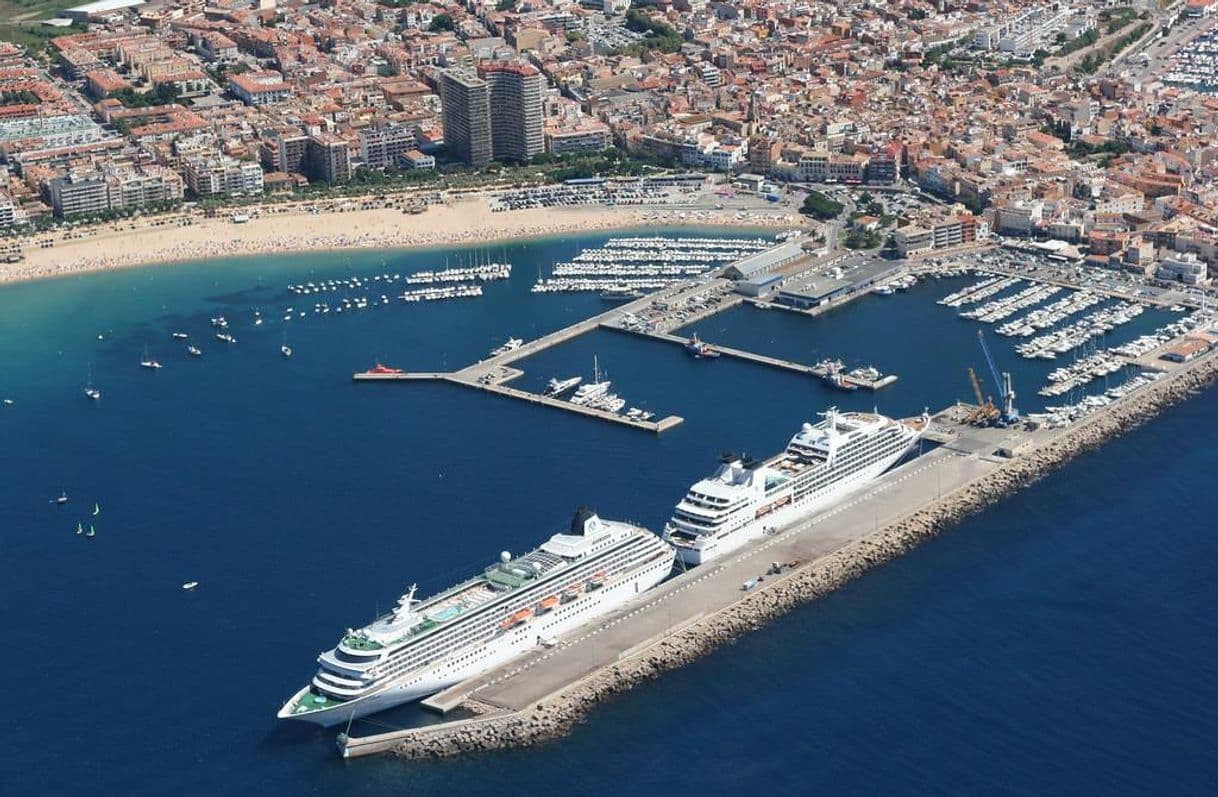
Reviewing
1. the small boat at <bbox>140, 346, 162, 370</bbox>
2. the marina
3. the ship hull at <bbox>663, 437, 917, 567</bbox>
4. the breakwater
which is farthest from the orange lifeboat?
the small boat at <bbox>140, 346, 162, 370</bbox>

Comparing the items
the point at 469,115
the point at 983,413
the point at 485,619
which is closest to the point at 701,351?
the point at 983,413

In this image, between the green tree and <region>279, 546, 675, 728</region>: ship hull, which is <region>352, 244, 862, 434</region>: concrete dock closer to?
the green tree

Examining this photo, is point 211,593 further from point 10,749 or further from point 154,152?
point 154,152

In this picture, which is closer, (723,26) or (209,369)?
(209,369)

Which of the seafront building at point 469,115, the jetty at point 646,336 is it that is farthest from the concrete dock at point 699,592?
the seafront building at point 469,115

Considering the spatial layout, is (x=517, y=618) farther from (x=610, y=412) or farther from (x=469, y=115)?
(x=469, y=115)

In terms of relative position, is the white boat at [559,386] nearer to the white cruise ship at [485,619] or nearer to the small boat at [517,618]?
the white cruise ship at [485,619]

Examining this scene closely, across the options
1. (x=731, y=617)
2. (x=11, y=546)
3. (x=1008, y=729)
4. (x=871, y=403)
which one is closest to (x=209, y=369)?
(x=11, y=546)
